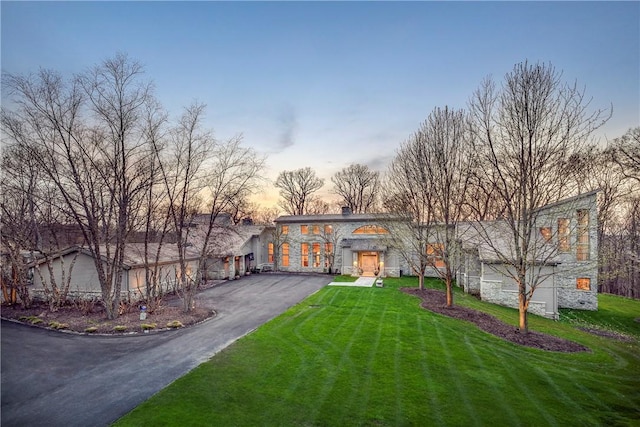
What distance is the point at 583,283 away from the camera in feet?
63.3

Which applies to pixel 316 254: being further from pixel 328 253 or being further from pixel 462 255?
pixel 462 255

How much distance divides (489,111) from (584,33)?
510cm

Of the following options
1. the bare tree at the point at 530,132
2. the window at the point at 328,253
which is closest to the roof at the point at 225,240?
the window at the point at 328,253

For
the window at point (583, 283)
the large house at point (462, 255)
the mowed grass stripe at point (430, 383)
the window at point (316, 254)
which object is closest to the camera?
the mowed grass stripe at point (430, 383)

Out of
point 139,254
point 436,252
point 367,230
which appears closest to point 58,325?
point 139,254

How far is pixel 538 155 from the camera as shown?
10.3 m

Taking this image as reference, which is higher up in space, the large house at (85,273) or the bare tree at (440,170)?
the bare tree at (440,170)

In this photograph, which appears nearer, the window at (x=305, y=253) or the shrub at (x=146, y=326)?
the shrub at (x=146, y=326)

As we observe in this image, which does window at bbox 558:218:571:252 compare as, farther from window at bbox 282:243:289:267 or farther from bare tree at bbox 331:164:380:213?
bare tree at bbox 331:164:380:213

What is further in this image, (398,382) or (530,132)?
(530,132)

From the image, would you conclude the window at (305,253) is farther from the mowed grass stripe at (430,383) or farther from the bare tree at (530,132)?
the bare tree at (530,132)

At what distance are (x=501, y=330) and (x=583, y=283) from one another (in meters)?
12.0

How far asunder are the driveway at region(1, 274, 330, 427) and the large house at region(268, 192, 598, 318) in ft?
44.1

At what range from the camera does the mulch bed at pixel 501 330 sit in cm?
1062
